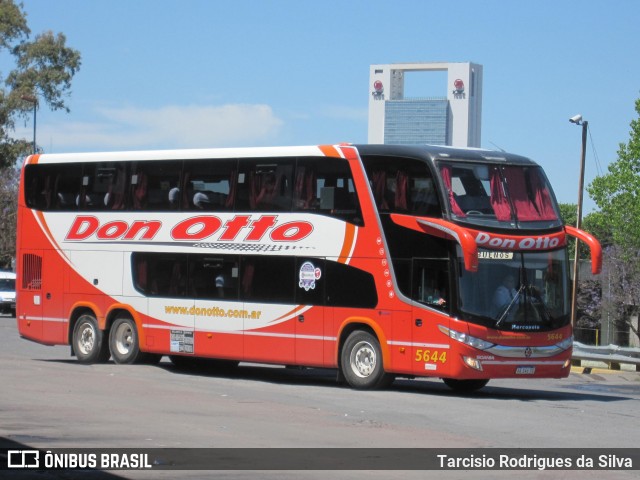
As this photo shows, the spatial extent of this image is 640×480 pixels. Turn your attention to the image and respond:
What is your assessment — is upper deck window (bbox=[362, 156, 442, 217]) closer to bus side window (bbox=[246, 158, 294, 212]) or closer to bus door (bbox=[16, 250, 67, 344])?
bus side window (bbox=[246, 158, 294, 212])

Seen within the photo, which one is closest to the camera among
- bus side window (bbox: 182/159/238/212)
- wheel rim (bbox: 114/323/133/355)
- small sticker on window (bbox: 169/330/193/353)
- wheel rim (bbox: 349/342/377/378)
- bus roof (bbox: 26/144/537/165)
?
bus roof (bbox: 26/144/537/165)

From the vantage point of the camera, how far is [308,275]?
22.1 meters

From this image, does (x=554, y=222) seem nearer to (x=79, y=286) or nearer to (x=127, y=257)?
(x=127, y=257)

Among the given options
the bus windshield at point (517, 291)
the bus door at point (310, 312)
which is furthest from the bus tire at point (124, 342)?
the bus windshield at point (517, 291)

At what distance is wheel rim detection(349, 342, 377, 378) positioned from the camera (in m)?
21.2

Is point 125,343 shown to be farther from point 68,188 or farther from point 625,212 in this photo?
point 625,212

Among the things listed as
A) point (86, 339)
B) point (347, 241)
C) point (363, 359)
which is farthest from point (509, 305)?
point (86, 339)

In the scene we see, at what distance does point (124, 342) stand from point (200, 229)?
11.4 ft

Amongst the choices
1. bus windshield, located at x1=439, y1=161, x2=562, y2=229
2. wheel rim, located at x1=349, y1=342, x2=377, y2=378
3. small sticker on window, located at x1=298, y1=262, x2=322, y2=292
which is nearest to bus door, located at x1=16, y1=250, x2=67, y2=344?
small sticker on window, located at x1=298, y1=262, x2=322, y2=292

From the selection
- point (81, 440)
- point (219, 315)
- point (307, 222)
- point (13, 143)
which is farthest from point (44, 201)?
point (13, 143)

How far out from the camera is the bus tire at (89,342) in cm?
2572

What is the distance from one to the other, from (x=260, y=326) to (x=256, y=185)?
103 inches

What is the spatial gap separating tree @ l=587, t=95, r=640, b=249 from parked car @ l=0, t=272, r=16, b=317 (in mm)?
36350

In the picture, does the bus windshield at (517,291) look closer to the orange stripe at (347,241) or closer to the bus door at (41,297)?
the orange stripe at (347,241)
